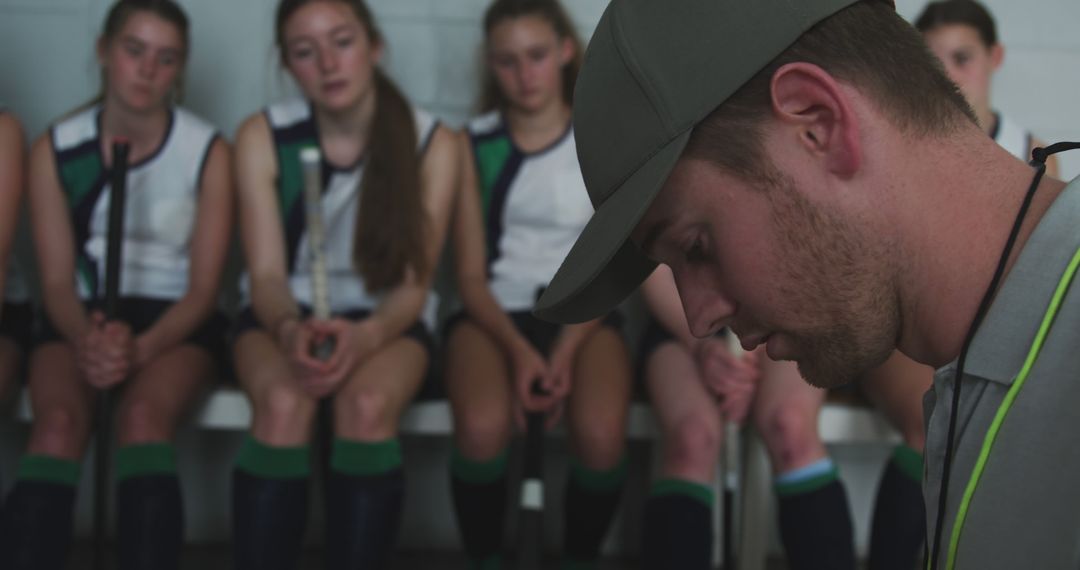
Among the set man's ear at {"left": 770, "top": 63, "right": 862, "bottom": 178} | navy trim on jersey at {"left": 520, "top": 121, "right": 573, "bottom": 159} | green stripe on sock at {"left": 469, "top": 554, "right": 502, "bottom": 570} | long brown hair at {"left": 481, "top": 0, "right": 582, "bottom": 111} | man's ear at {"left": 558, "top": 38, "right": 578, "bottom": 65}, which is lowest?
green stripe on sock at {"left": 469, "top": 554, "right": 502, "bottom": 570}

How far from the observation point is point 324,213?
6.90 feet

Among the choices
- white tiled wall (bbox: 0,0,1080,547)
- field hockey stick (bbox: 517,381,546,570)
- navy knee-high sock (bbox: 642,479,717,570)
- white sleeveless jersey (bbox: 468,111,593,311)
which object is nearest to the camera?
navy knee-high sock (bbox: 642,479,717,570)

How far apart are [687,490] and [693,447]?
73 mm

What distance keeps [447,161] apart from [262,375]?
556 mm

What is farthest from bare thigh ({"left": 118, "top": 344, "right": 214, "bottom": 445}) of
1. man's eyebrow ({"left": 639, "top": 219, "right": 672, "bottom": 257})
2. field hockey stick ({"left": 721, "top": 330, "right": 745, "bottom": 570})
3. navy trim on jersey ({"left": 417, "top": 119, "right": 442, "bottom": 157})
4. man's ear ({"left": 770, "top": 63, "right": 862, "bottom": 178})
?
man's ear ({"left": 770, "top": 63, "right": 862, "bottom": 178})

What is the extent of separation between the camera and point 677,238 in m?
0.72

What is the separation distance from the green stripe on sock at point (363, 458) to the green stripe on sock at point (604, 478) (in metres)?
0.33

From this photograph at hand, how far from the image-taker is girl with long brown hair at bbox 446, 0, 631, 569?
187cm

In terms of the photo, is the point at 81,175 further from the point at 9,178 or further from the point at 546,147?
the point at 546,147

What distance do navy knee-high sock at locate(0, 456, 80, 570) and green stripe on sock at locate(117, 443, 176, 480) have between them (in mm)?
92

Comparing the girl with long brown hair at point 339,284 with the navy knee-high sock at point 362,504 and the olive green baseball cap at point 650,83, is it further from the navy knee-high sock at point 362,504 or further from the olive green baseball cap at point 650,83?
the olive green baseball cap at point 650,83

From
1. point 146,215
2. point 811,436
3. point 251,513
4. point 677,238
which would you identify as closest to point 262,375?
point 251,513

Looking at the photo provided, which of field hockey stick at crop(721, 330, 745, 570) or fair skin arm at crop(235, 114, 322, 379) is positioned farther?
fair skin arm at crop(235, 114, 322, 379)

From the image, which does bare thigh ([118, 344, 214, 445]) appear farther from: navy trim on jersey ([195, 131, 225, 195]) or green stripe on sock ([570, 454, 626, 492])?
green stripe on sock ([570, 454, 626, 492])
